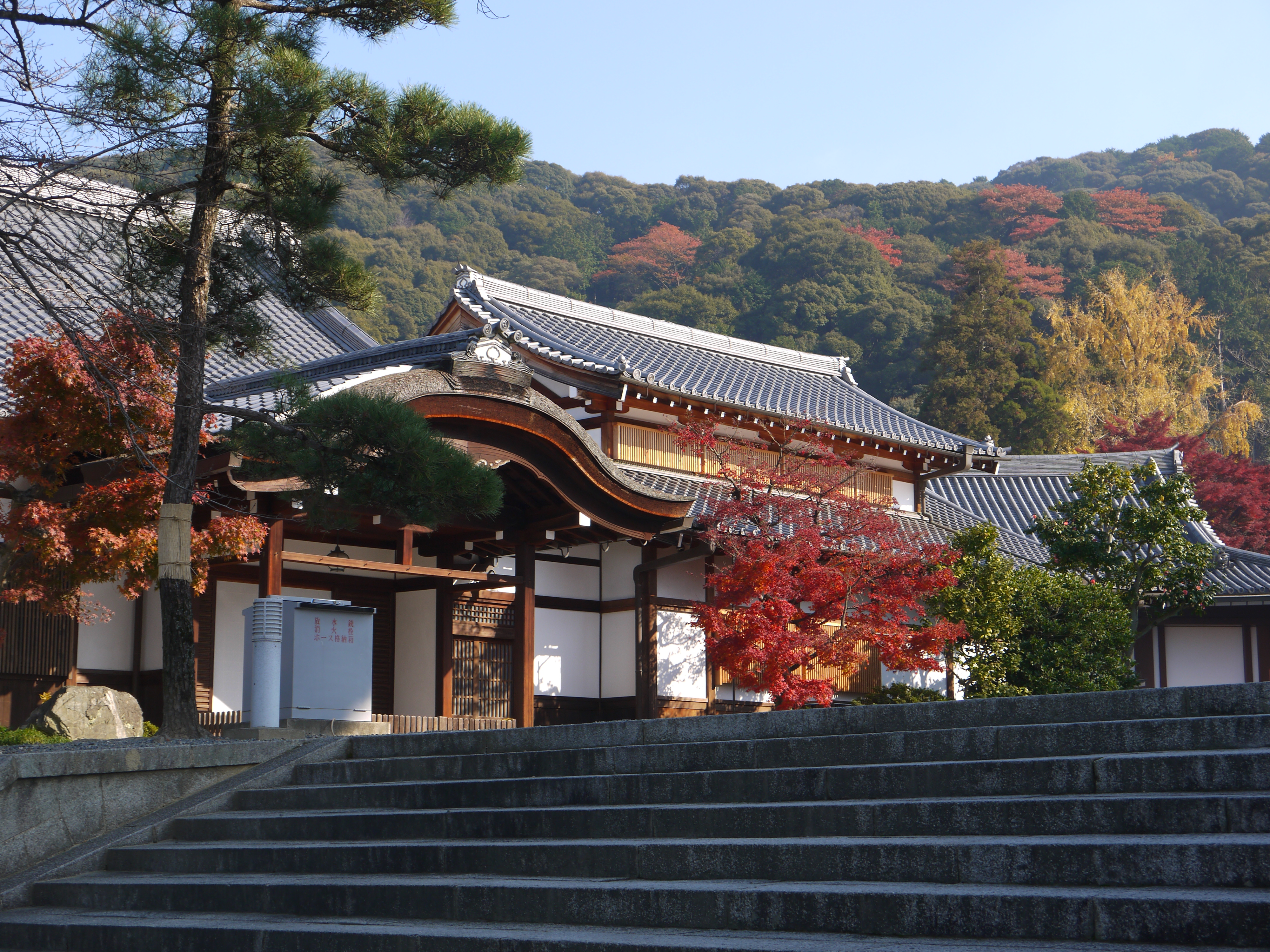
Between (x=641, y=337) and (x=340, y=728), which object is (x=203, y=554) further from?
(x=641, y=337)

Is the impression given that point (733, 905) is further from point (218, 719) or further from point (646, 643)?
point (646, 643)

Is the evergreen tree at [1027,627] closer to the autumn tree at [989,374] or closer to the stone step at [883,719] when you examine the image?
the stone step at [883,719]

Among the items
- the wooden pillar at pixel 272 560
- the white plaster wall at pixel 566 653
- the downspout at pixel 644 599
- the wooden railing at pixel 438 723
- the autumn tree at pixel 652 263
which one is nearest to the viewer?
Answer: the wooden pillar at pixel 272 560

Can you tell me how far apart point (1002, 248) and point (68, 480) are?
1843 inches

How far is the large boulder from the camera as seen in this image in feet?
34.4

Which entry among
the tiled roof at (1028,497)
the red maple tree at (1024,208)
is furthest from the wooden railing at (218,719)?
the red maple tree at (1024,208)

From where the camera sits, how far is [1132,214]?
56.0m

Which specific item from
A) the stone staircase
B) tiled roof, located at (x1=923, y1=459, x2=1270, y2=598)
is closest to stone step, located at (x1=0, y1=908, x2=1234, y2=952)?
the stone staircase

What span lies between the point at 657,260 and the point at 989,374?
75.6ft

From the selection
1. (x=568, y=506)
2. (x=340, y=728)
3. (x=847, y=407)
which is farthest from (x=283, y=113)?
(x=847, y=407)

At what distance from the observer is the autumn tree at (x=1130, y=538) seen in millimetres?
16062

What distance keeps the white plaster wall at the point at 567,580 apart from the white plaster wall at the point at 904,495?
6.60 meters

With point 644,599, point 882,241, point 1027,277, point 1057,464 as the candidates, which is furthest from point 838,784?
point 882,241

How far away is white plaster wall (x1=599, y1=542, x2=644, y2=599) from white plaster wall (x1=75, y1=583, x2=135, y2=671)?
19.3 feet
